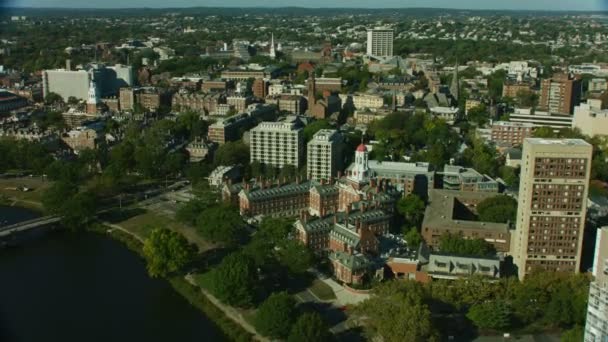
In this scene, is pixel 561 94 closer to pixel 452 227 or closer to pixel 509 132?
pixel 509 132

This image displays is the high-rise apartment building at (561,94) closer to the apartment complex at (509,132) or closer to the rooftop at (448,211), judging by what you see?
the apartment complex at (509,132)

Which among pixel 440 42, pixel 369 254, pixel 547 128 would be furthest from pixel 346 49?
pixel 369 254

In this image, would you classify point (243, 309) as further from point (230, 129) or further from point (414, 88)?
point (414, 88)

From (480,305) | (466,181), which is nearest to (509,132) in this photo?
(466,181)

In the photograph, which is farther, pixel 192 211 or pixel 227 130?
pixel 227 130

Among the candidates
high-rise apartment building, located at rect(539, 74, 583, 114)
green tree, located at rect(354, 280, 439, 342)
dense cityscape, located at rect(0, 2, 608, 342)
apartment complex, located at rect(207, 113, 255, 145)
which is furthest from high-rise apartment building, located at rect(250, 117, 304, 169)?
high-rise apartment building, located at rect(539, 74, 583, 114)

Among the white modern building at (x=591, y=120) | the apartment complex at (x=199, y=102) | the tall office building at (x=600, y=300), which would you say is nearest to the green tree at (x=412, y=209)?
the tall office building at (x=600, y=300)

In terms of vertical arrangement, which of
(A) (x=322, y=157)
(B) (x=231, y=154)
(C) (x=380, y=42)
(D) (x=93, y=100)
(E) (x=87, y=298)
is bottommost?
(E) (x=87, y=298)
